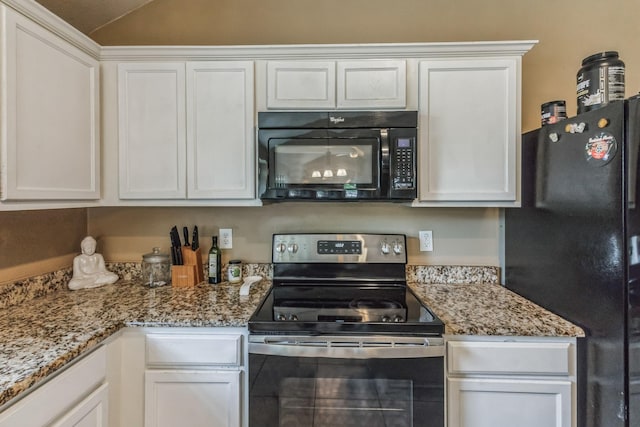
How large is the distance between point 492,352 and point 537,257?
0.54 metres

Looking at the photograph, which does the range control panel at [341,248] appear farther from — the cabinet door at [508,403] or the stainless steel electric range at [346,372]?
the cabinet door at [508,403]

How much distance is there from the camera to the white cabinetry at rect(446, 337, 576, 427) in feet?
4.25

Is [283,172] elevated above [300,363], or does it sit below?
above

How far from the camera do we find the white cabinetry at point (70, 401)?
0.93 meters

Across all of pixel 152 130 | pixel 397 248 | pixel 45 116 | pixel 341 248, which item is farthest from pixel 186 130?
pixel 397 248

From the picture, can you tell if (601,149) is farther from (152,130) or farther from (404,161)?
(152,130)

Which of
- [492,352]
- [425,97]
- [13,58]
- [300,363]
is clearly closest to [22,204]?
[13,58]

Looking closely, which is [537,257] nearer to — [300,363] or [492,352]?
[492,352]

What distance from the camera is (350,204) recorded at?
79.0 inches

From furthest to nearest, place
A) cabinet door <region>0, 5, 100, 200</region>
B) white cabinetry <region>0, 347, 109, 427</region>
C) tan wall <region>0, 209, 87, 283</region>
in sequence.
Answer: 1. tan wall <region>0, 209, 87, 283</region>
2. cabinet door <region>0, 5, 100, 200</region>
3. white cabinetry <region>0, 347, 109, 427</region>

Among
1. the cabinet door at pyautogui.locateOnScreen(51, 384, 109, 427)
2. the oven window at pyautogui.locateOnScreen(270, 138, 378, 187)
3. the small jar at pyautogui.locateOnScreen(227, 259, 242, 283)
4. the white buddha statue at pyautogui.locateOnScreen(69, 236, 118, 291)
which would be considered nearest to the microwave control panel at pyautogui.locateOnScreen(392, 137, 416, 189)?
the oven window at pyautogui.locateOnScreen(270, 138, 378, 187)

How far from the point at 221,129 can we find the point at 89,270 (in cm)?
109

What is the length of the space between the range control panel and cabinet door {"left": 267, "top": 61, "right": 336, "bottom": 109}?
2.37ft

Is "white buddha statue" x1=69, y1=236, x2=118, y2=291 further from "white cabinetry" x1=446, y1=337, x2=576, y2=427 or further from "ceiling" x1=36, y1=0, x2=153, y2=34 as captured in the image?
"white cabinetry" x1=446, y1=337, x2=576, y2=427
